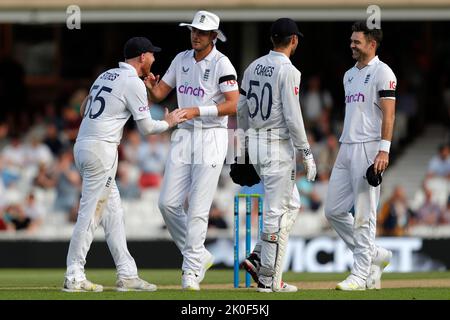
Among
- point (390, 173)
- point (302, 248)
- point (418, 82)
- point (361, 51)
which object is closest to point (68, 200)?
point (302, 248)

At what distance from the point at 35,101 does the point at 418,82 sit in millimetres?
7555

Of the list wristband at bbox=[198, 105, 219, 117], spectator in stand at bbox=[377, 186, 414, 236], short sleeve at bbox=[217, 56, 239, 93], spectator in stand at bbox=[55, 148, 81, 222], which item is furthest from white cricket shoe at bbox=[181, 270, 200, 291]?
spectator in stand at bbox=[55, 148, 81, 222]

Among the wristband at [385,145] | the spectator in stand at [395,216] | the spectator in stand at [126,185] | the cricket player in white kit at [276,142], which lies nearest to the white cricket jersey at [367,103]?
the wristband at [385,145]

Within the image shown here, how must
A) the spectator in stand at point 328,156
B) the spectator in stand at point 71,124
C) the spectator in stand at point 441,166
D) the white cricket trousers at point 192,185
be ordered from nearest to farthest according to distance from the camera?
the white cricket trousers at point 192,185 < the spectator in stand at point 328,156 < the spectator in stand at point 441,166 < the spectator in stand at point 71,124

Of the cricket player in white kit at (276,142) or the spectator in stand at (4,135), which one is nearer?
the cricket player in white kit at (276,142)

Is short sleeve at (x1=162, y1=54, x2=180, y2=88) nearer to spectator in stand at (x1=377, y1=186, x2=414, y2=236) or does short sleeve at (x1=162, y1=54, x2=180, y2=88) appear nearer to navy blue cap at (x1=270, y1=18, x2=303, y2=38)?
navy blue cap at (x1=270, y1=18, x2=303, y2=38)

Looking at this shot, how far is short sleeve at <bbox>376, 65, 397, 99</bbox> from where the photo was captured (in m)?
10.7

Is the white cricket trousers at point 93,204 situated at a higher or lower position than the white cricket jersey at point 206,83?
lower

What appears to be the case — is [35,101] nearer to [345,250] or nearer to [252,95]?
[345,250]

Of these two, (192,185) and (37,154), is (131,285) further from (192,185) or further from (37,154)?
(37,154)

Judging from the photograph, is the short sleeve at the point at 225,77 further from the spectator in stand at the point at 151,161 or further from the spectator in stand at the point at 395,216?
the spectator in stand at the point at 151,161

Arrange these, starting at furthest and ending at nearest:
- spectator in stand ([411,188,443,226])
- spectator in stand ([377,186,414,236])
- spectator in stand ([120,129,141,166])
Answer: spectator in stand ([120,129,141,166])
spectator in stand ([411,188,443,226])
spectator in stand ([377,186,414,236])

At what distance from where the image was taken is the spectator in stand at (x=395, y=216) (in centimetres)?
1878

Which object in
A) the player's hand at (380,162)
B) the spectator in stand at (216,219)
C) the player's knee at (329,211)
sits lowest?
the spectator in stand at (216,219)
